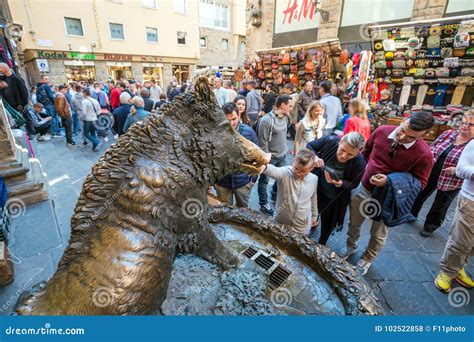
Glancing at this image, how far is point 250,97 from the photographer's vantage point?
6.11 meters

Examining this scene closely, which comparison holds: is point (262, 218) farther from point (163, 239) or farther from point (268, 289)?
point (163, 239)

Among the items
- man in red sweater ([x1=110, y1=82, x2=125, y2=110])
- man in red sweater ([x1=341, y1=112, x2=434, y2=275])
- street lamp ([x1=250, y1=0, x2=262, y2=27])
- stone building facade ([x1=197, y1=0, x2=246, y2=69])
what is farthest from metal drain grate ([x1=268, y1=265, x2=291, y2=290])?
stone building facade ([x1=197, y1=0, x2=246, y2=69])

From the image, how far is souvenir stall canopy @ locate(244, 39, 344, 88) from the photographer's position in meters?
7.65

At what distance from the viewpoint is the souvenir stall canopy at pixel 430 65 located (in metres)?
4.98

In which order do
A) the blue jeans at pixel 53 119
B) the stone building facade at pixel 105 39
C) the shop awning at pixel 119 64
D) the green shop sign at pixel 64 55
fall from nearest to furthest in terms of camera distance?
the blue jeans at pixel 53 119 < the stone building facade at pixel 105 39 < the green shop sign at pixel 64 55 < the shop awning at pixel 119 64

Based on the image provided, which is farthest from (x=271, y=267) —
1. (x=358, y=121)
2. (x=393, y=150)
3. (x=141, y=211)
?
(x=358, y=121)

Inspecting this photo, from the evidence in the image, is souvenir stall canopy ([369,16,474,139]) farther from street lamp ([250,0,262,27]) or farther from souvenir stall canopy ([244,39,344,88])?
street lamp ([250,0,262,27])

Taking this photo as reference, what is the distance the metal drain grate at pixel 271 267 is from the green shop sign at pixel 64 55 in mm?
19527

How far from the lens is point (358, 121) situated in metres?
3.71

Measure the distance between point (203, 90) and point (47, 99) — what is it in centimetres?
946

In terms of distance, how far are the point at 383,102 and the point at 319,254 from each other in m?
5.99

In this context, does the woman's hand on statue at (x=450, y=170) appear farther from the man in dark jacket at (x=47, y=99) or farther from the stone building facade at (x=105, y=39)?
the stone building facade at (x=105, y=39)

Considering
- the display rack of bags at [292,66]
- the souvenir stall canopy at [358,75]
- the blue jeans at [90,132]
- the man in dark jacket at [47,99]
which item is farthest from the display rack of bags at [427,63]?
the man in dark jacket at [47,99]

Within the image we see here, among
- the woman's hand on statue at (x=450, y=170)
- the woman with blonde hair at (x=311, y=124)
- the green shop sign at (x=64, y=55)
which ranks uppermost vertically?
the green shop sign at (x=64, y=55)
